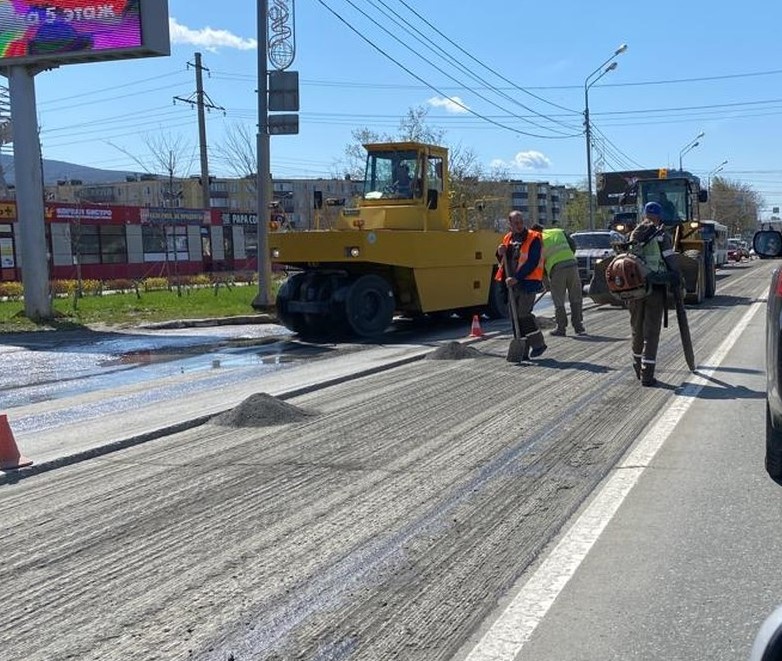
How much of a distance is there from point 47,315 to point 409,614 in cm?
1734

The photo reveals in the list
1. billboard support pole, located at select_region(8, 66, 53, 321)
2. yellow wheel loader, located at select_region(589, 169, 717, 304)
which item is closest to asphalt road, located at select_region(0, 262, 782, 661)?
yellow wheel loader, located at select_region(589, 169, 717, 304)

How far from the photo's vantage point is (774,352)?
14.2 feet

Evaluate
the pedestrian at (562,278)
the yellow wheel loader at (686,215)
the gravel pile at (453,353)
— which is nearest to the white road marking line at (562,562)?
the gravel pile at (453,353)

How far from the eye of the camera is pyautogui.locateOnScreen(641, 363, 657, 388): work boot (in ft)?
30.3

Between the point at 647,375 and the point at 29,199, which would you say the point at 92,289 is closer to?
the point at 29,199

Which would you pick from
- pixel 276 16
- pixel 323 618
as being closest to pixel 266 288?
pixel 276 16

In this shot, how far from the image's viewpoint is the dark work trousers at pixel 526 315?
37.0 ft

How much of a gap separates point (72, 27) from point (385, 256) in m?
9.72

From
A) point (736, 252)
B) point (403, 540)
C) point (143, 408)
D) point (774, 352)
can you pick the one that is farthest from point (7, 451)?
point (736, 252)

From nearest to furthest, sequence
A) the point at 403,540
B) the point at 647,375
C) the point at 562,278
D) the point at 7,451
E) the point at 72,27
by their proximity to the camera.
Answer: the point at 403,540 → the point at 7,451 → the point at 647,375 → the point at 562,278 → the point at 72,27

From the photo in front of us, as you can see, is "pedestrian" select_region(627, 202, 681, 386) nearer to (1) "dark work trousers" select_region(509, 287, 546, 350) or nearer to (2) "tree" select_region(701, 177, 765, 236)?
(1) "dark work trousers" select_region(509, 287, 546, 350)

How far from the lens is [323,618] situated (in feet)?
12.8

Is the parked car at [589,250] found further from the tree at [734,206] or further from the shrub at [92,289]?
the tree at [734,206]

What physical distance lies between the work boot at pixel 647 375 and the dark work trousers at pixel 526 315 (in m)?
2.15
